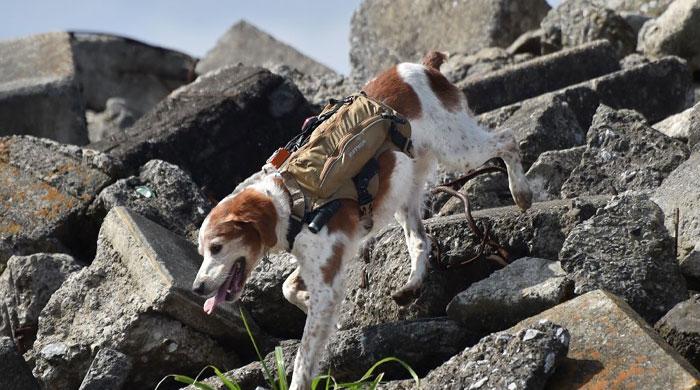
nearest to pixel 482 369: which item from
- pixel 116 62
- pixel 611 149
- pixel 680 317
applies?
pixel 680 317

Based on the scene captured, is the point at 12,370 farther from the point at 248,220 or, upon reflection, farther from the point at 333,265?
the point at 333,265

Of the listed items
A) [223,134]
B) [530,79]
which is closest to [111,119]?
[223,134]

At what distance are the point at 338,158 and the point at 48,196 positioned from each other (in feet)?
10.5

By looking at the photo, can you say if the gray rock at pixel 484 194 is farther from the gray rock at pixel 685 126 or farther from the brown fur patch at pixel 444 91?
the gray rock at pixel 685 126

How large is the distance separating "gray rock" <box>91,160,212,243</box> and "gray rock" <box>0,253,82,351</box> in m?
0.69

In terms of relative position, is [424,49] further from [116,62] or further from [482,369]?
[482,369]

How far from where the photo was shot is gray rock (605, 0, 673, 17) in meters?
13.3

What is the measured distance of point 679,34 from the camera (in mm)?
11047

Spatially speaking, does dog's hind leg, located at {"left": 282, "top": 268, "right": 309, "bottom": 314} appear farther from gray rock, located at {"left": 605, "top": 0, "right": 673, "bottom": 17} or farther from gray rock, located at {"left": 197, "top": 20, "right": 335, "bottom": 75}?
gray rock, located at {"left": 197, "top": 20, "right": 335, "bottom": 75}

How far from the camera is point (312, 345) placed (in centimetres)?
650

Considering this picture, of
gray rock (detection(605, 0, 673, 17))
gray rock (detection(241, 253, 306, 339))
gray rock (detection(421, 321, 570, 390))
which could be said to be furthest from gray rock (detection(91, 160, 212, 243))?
gray rock (detection(605, 0, 673, 17))

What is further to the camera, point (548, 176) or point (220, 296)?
point (548, 176)

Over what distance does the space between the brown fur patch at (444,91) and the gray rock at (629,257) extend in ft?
3.90

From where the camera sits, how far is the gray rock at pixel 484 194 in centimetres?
807
